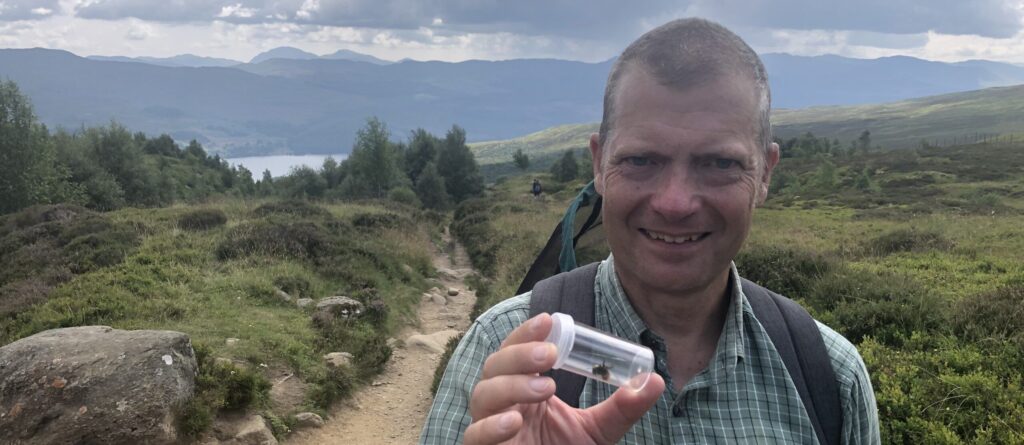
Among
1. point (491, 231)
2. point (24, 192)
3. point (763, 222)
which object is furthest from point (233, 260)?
point (24, 192)

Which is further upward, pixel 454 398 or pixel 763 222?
pixel 454 398

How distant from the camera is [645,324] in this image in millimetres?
1850

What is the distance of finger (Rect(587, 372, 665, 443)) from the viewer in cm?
122

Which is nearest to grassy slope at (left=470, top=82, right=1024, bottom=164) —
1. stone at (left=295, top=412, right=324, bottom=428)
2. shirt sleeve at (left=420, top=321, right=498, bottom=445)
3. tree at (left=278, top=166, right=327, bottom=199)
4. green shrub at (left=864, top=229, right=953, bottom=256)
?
tree at (left=278, top=166, right=327, bottom=199)

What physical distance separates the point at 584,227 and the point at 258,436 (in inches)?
243

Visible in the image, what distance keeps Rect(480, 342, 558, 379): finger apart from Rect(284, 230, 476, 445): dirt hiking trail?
7.64 metres

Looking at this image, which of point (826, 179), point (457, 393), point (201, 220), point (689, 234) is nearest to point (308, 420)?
point (457, 393)

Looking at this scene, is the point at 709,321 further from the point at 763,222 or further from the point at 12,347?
the point at 763,222

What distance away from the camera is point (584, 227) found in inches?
124

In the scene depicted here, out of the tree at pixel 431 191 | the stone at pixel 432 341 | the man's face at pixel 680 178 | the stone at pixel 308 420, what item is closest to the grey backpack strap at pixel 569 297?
the man's face at pixel 680 178

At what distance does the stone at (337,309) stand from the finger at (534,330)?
34.6 feet

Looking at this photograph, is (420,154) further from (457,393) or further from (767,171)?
(457,393)

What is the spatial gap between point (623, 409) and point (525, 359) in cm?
28

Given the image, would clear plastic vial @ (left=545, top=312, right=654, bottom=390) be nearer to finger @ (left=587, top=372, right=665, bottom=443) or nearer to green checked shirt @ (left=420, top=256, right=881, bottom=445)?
finger @ (left=587, top=372, right=665, bottom=443)
